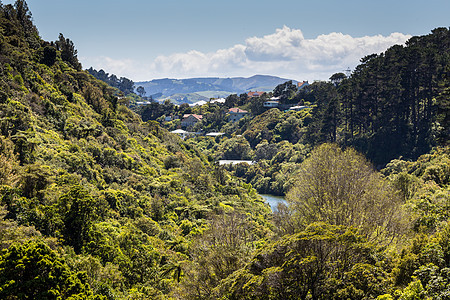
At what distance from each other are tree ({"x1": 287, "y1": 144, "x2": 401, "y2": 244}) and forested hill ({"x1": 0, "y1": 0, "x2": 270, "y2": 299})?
4.07 meters

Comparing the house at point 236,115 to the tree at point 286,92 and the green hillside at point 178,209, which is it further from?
the green hillside at point 178,209

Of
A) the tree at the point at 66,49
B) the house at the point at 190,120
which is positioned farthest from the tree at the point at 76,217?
the house at the point at 190,120

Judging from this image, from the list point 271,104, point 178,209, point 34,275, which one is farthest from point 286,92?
point 34,275

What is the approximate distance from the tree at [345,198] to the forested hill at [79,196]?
4065mm

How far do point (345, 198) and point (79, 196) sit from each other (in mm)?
15442

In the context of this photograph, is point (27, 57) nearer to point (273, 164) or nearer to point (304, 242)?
point (304, 242)

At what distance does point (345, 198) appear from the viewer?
21172mm

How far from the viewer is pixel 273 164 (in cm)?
7331

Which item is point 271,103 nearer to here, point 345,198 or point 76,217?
point 345,198

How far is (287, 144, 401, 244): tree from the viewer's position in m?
16.8

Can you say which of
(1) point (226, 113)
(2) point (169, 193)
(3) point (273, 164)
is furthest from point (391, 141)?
(1) point (226, 113)

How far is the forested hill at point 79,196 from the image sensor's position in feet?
35.9

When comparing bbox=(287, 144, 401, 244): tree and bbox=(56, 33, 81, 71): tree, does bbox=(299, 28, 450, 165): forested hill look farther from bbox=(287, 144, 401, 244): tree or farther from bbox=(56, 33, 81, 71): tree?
bbox=(56, 33, 81, 71): tree

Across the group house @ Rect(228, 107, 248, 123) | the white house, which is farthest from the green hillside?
house @ Rect(228, 107, 248, 123)
